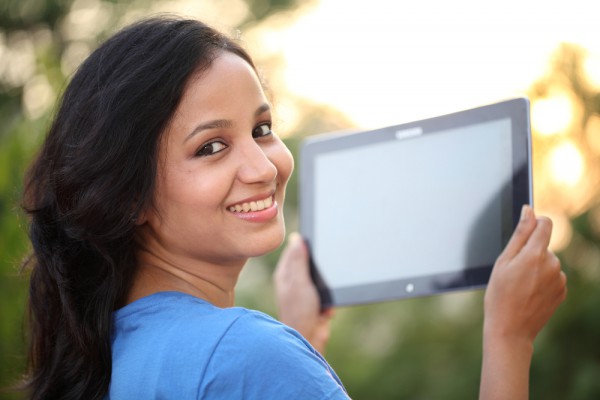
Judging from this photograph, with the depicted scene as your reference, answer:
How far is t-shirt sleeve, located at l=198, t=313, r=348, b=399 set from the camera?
1.33 metres

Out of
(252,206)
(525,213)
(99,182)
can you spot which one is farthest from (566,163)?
(99,182)

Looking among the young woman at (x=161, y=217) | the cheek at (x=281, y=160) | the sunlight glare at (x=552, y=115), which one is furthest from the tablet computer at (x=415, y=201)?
the sunlight glare at (x=552, y=115)

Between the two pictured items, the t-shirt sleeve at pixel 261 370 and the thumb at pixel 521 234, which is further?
the thumb at pixel 521 234

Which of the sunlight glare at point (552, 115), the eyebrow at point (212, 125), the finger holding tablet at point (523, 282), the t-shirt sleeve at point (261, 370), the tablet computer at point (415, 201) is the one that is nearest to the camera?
the t-shirt sleeve at point (261, 370)

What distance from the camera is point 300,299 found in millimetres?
2178

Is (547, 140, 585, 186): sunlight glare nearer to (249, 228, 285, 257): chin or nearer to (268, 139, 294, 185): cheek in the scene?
(268, 139, 294, 185): cheek

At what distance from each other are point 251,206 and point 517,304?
1.86 feet

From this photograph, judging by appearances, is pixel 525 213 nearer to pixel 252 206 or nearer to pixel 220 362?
pixel 252 206

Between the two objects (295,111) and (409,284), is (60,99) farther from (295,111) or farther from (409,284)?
(295,111)

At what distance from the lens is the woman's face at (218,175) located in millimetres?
1564

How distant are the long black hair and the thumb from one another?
679mm

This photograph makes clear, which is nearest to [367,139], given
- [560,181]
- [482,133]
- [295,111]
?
[482,133]

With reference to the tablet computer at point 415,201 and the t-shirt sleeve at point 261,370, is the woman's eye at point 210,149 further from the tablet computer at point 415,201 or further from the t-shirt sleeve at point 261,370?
the tablet computer at point 415,201

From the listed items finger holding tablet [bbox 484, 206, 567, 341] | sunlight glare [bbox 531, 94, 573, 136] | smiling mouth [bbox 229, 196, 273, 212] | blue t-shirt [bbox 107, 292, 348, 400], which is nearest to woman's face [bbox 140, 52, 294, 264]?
smiling mouth [bbox 229, 196, 273, 212]
